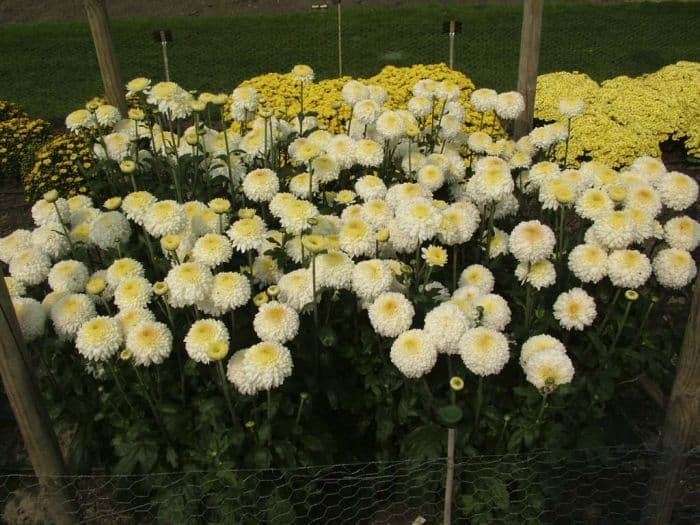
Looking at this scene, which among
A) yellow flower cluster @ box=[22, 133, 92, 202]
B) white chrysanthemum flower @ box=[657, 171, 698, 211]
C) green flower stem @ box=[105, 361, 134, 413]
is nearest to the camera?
green flower stem @ box=[105, 361, 134, 413]

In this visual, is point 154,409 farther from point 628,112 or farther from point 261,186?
point 628,112

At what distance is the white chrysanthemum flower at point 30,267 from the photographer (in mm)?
2863

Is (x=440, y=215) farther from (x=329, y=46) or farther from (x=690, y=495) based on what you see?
(x=329, y=46)

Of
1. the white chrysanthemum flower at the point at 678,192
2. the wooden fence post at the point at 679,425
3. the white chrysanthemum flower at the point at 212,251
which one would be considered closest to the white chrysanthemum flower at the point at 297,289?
the white chrysanthemum flower at the point at 212,251

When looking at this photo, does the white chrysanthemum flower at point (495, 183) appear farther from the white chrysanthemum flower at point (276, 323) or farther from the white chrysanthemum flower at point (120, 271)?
the white chrysanthemum flower at point (120, 271)

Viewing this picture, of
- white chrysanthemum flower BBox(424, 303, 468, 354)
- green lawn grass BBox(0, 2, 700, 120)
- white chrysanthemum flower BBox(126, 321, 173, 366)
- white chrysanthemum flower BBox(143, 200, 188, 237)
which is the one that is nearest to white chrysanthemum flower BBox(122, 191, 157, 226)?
white chrysanthemum flower BBox(143, 200, 188, 237)

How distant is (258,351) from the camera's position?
93.0 inches

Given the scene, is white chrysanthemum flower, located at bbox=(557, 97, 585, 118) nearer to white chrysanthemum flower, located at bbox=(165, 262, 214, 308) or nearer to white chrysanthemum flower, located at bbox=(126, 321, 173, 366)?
white chrysanthemum flower, located at bbox=(165, 262, 214, 308)

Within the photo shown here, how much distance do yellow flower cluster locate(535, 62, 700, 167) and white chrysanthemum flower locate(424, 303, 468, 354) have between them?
345 cm

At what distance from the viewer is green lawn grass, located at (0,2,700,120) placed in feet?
27.1

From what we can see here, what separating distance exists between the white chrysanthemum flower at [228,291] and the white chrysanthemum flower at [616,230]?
1.42 m

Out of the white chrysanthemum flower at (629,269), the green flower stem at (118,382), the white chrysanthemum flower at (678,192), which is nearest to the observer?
the green flower stem at (118,382)

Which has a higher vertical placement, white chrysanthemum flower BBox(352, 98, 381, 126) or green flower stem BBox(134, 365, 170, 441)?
white chrysanthemum flower BBox(352, 98, 381, 126)

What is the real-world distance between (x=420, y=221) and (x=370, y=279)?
0.31 meters
